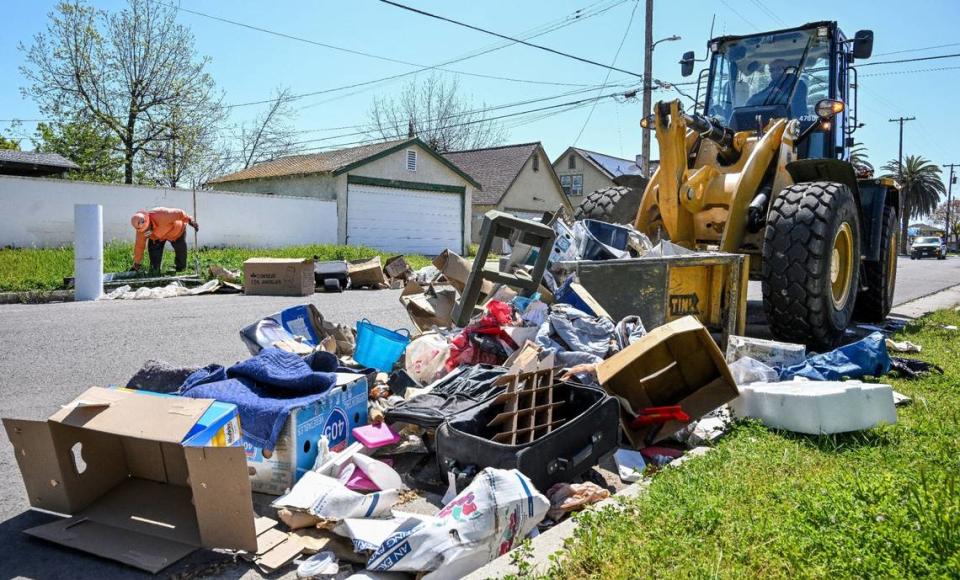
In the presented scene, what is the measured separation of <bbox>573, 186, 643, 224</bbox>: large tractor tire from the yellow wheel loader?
0.29 m

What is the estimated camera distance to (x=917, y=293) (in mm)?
13133

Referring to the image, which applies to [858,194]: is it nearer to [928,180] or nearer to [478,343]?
[478,343]

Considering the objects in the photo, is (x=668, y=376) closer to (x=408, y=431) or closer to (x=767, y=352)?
(x=767, y=352)

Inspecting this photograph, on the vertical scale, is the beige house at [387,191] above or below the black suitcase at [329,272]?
above

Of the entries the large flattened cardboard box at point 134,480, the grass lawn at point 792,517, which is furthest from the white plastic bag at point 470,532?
the large flattened cardboard box at point 134,480

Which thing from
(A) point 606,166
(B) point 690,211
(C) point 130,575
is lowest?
(C) point 130,575

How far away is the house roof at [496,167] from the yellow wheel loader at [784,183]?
24.2m

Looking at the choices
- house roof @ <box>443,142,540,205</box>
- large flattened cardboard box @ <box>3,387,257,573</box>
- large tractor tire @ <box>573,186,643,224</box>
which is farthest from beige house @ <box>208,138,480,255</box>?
large flattened cardboard box @ <box>3,387,257,573</box>

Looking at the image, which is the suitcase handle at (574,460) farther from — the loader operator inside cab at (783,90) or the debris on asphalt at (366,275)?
the debris on asphalt at (366,275)

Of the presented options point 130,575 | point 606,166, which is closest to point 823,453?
point 130,575

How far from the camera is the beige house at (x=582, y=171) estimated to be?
39.3 m

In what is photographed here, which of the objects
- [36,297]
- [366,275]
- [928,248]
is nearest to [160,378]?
[366,275]

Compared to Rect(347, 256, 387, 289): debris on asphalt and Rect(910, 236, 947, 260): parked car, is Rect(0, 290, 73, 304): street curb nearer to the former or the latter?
Rect(347, 256, 387, 289): debris on asphalt

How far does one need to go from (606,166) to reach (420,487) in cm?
3953
